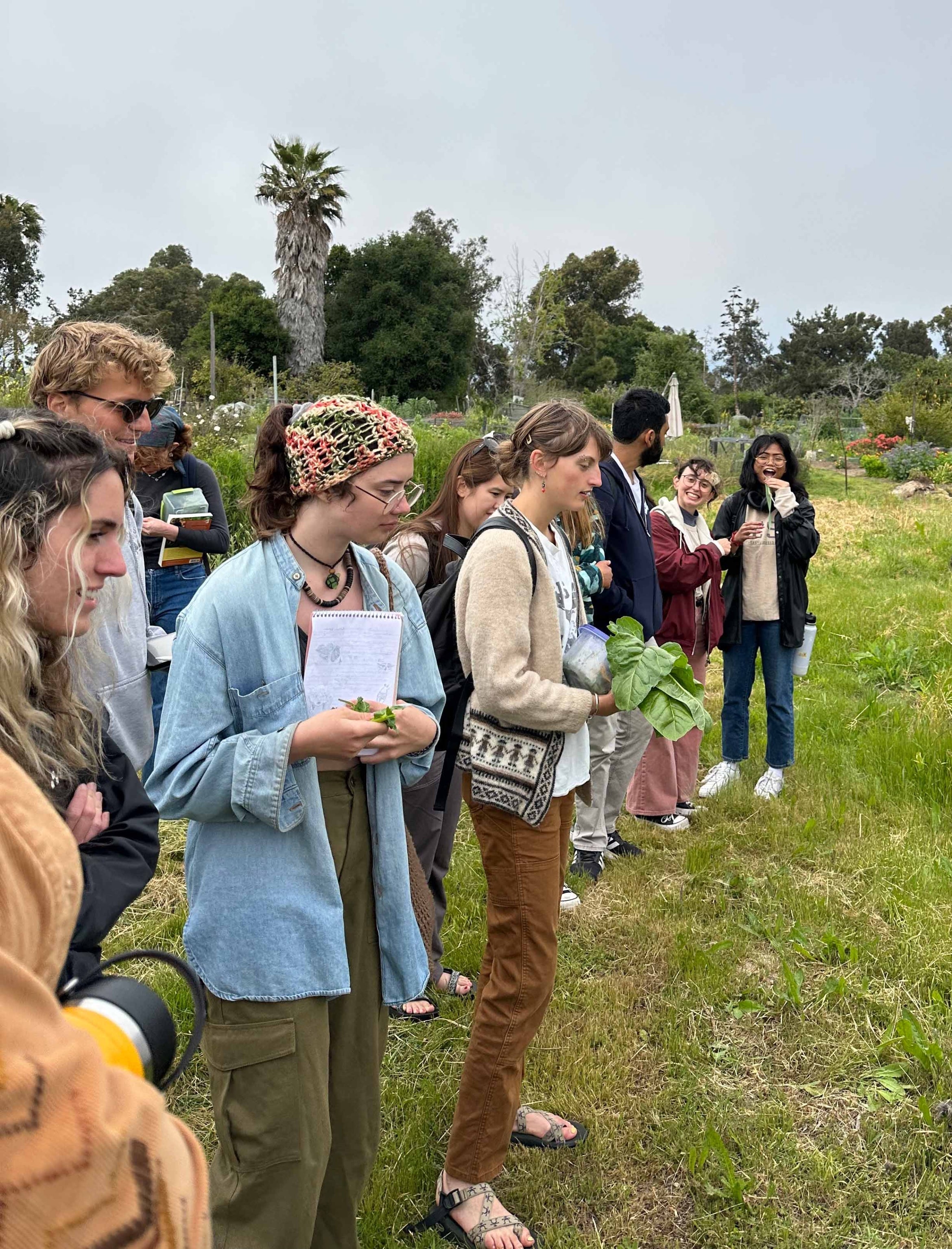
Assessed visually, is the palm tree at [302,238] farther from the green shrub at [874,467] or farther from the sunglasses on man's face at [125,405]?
the sunglasses on man's face at [125,405]

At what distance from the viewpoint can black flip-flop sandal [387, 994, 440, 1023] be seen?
3.48 metres

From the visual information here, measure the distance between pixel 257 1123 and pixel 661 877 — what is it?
322cm

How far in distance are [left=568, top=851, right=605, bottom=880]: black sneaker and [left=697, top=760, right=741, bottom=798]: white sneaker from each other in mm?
1310

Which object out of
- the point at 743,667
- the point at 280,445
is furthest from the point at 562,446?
the point at 743,667

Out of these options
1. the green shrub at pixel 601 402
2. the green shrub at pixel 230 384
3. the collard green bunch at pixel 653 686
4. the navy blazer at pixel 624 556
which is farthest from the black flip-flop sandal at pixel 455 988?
the green shrub at pixel 601 402

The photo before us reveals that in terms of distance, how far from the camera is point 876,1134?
114 inches

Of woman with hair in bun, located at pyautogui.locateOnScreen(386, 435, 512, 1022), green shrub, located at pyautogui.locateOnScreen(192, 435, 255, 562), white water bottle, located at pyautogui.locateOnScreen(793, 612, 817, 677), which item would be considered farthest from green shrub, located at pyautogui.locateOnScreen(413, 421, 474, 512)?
woman with hair in bun, located at pyautogui.locateOnScreen(386, 435, 512, 1022)

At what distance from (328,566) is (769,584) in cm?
414

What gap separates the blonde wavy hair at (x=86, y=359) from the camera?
2740mm

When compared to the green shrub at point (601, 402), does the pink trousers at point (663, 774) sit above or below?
below

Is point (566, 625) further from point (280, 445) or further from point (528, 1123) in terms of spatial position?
point (528, 1123)

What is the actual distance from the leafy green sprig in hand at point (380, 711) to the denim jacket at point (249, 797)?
97 millimetres

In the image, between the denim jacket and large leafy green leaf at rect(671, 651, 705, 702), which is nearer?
the denim jacket

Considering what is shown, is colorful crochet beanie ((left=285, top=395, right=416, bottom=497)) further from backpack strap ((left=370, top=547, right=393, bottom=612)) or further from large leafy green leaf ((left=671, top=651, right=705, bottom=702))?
large leafy green leaf ((left=671, top=651, right=705, bottom=702))
